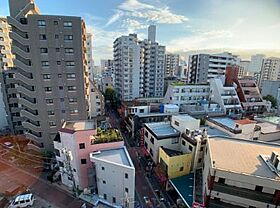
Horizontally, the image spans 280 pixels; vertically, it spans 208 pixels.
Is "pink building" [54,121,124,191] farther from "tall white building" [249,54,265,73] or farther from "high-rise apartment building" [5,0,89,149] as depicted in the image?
"tall white building" [249,54,265,73]

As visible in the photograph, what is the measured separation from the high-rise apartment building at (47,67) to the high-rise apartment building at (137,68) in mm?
24648

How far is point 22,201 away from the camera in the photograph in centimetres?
1923

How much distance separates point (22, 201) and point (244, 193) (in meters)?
21.2

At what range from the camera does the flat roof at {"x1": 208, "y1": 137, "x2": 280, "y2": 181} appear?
1509 centimetres

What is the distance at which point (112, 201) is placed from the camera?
20.0 m

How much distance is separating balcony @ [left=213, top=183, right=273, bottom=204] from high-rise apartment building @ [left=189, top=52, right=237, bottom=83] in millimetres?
49832

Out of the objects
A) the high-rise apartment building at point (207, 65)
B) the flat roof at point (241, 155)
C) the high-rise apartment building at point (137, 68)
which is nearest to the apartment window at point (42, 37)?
the flat roof at point (241, 155)

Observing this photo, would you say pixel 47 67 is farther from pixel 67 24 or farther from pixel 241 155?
pixel 241 155

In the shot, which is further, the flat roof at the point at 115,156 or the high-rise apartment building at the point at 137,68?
the high-rise apartment building at the point at 137,68

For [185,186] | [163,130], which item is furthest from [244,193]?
[163,130]

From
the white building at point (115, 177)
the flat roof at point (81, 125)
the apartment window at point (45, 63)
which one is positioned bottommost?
the white building at point (115, 177)

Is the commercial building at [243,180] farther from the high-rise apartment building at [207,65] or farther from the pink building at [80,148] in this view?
the high-rise apartment building at [207,65]

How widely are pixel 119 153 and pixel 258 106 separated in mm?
37459

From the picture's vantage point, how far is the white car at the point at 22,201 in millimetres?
19125
